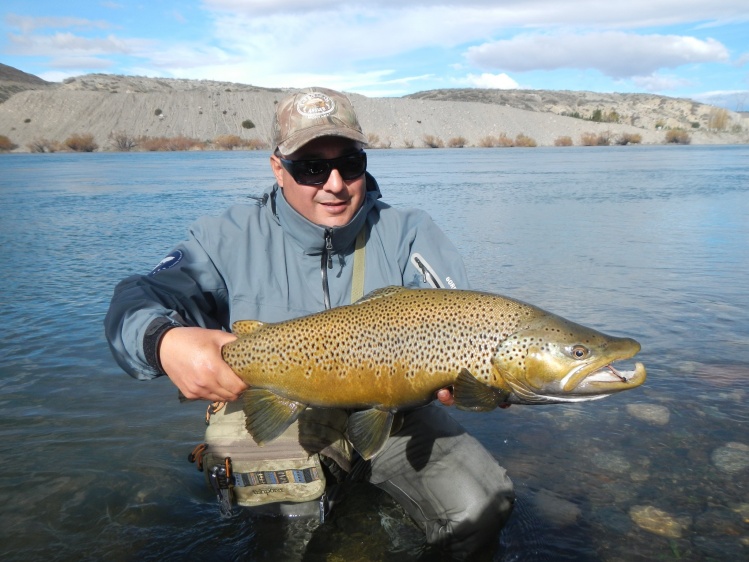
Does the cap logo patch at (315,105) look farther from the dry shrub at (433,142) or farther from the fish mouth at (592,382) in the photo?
the dry shrub at (433,142)

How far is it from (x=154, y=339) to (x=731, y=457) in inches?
148

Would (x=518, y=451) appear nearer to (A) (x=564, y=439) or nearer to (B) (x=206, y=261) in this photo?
(A) (x=564, y=439)

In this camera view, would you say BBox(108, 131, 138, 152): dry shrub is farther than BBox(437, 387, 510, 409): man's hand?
Yes

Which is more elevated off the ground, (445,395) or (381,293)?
(381,293)

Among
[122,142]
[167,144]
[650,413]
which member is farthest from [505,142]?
[650,413]

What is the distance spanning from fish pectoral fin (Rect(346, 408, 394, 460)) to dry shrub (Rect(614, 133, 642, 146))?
263 ft

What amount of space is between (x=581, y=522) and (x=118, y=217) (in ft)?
44.6

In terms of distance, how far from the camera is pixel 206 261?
129 inches

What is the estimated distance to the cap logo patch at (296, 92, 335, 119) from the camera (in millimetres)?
3252

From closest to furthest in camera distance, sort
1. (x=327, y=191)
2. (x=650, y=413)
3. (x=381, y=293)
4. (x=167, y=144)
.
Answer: (x=381, y=293)
(x=327, y=191)
(x=650, y=413)
(x=167, y=144)

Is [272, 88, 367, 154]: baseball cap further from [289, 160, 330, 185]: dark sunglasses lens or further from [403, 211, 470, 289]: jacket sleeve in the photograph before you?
[403, 211, 470, 289]: jacket sleeve

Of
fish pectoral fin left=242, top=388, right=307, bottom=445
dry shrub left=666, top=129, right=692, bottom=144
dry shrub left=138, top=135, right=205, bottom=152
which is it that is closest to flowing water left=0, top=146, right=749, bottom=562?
fish pectoral fin left=242, top=388, right=307, bottom=445

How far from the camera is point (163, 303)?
2.94 metres

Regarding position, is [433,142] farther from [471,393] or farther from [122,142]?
[471,393]
